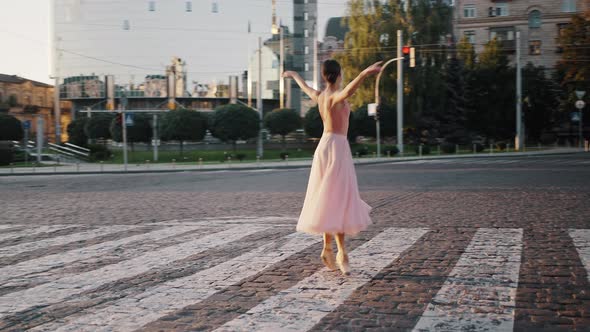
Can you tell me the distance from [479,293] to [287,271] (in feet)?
5.75

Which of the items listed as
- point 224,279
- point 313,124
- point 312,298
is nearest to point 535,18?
point 313,124

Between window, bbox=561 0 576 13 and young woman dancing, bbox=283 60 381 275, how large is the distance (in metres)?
68.5

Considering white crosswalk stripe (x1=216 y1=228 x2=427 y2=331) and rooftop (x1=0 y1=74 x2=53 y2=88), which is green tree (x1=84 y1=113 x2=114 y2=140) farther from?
white crosswalk stripe (x1=216 y1=228 x2=427 y2=331)

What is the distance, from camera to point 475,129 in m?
58.9

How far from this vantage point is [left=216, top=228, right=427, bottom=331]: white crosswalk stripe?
4176 millimetres

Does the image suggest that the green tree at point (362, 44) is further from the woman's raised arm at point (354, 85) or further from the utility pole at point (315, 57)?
the woman's raised arm at point (354, 85)

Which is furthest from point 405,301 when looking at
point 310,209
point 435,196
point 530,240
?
point 435,196

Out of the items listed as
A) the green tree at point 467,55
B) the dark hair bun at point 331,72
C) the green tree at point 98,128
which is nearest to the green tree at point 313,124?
the green tree at point 467,55

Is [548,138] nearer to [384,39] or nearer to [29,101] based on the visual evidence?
[384,39]

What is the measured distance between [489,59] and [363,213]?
5933 centimetres

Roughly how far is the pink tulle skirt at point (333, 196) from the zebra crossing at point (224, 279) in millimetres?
452

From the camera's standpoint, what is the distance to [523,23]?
2687 inches

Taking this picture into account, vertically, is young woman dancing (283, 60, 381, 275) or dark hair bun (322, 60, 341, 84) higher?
dark hair bun (322, 60, 341, 84)

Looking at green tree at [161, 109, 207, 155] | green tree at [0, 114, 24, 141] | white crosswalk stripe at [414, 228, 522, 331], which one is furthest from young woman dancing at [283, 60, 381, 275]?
green tree at [0, 114, 24, 141]
